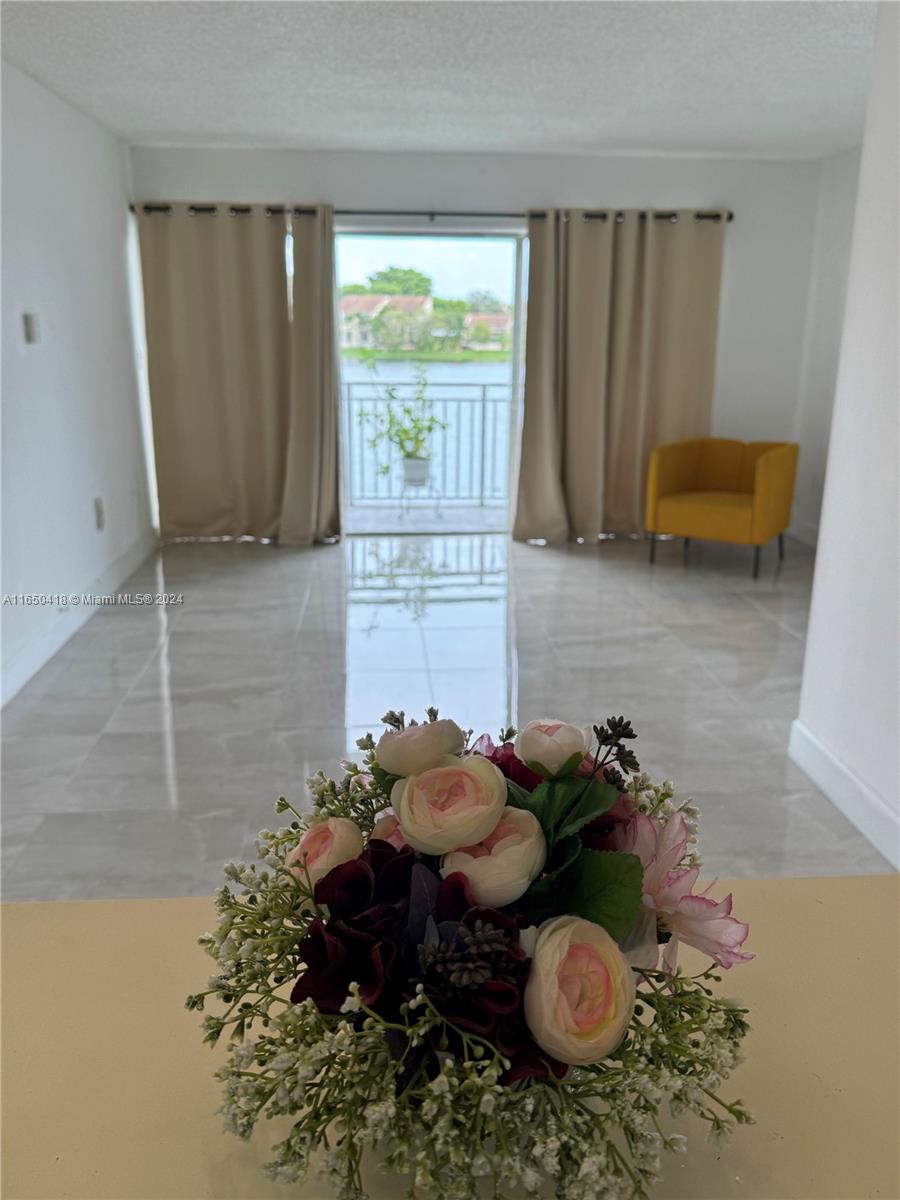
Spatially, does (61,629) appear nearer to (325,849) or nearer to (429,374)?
(325,849)

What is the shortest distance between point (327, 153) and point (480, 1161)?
624cm

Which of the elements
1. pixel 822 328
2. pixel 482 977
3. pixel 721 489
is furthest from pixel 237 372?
pixel 482 977

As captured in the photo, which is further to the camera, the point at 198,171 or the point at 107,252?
the point at 198,171

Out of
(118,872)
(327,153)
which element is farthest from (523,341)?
(118,872)

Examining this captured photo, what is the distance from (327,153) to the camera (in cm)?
594

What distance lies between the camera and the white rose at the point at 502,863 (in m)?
0.65

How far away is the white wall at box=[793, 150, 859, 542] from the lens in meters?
5.94

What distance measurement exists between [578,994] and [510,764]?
0.64ft

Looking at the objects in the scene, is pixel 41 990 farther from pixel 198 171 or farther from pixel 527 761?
pixel 198 171

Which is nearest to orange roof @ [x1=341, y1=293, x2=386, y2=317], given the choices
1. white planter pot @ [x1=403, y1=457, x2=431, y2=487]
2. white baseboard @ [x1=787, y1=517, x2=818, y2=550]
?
white planter pot @ [x1=403, y1=457, x2=431, y2=487]

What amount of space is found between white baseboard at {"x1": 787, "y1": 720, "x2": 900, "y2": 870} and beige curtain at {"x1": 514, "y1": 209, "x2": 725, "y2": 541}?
3422 millimetres

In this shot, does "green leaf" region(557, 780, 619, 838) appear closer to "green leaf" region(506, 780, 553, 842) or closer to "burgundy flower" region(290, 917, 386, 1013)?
"green leaf" region(506, 780, 553, 842)

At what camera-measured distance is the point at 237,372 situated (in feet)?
20.5

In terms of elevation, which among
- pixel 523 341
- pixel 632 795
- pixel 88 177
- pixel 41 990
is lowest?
pixel 41 990
